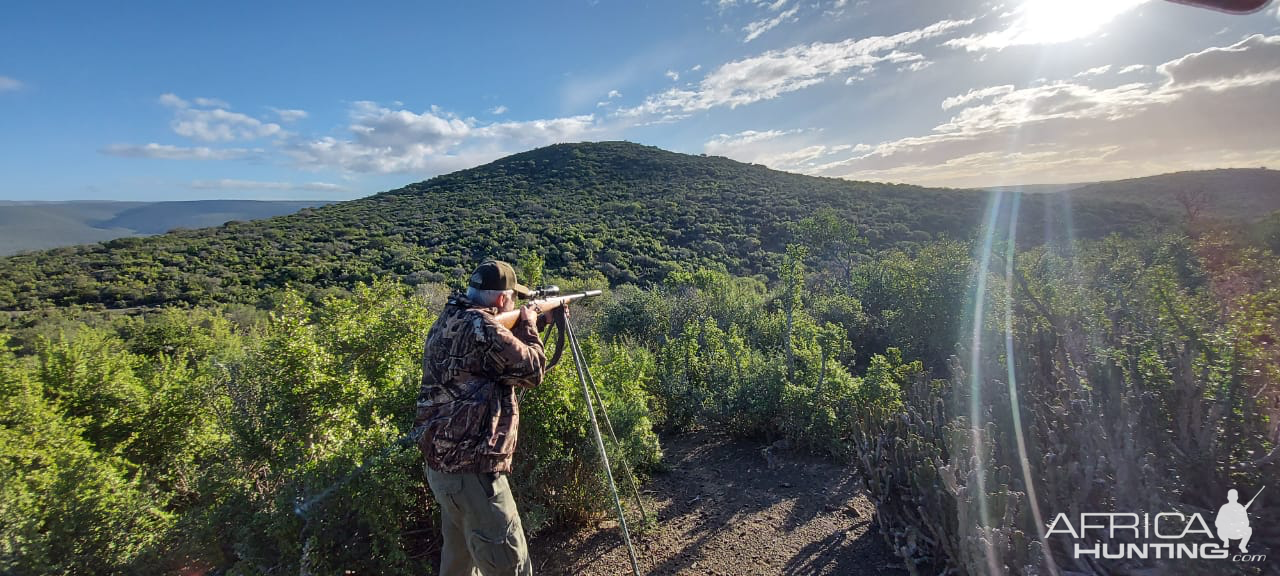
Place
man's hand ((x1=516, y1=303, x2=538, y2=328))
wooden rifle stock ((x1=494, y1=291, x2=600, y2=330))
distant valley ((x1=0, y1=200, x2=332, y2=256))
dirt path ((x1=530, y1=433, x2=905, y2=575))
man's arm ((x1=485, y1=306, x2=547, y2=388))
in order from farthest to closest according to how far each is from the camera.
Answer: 1. distant valley ((x1=0, y1=200, x2=332, y2=256))
2. dirt path ((x1=530, y1=433, x2=905, y2=575))
3. man's hand ((x1=516, y1=303, x2=538, y2=328))
4. wooden rifle stock ((x1=494, y1=291, x2=600, y2=330))
5. man's arm ((x1=485, y1=306, x2=547, y2=388))

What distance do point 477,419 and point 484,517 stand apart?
1.66ft

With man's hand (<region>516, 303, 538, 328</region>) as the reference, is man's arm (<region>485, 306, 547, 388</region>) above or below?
below

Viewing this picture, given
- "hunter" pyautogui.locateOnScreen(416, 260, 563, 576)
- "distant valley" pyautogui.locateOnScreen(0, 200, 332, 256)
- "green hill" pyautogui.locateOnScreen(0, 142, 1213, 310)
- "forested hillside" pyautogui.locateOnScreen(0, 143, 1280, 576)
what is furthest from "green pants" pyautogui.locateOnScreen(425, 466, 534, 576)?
"distant valley" pyautogui.locateOnScreen(0, 200, 332, 256)

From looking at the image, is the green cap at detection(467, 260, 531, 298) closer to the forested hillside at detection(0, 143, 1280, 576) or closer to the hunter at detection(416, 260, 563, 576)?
the hunter at detection(416, 260, 563, 576)

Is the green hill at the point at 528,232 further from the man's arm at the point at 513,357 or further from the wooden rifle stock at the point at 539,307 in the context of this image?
the man's arm at the point at 513,357

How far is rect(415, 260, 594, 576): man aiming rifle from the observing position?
2.39 metres

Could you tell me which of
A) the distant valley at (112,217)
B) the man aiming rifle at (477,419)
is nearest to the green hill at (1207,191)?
the man aiming rifle at (477,419)

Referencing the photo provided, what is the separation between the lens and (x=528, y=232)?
104 ft

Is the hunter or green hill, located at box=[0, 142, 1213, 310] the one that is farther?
green hill, located at box=[0, 142, 1213, 310]

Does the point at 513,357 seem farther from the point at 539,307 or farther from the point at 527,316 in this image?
the point at 539,307

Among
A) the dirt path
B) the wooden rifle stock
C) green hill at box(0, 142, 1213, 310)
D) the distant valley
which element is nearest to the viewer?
the wooden rifle stock

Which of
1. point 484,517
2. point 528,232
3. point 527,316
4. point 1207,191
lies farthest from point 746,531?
point 1207,191

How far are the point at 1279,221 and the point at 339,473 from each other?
732 inches

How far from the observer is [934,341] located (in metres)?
7.57
